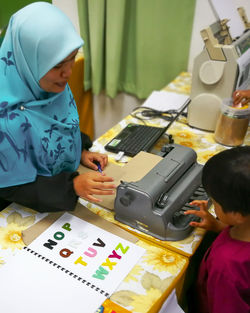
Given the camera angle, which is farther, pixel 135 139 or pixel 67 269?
pixel 135 139

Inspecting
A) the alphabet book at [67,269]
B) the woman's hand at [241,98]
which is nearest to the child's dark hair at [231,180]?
the alphabet book at [67,269]

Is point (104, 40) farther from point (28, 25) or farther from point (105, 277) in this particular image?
point (105, 277)

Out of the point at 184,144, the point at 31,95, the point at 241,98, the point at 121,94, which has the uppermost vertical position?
the point at 31,95

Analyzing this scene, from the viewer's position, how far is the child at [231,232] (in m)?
0.71

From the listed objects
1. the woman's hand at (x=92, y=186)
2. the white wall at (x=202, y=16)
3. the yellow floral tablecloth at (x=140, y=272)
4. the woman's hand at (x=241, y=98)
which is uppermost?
the white wall at (x=202, y=16)

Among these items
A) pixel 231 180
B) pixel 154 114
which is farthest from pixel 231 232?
pixel 154 114

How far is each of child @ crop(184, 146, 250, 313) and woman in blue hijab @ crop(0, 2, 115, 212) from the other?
284 mm

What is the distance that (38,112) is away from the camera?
858 mm

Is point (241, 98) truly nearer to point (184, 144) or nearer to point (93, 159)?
point (184, 144)

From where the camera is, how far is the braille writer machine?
840 millimetres

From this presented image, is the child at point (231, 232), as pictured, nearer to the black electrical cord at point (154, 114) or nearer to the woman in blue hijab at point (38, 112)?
the woman in blue hijab at point (38, 112)

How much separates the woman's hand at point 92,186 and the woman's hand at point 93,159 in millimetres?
199

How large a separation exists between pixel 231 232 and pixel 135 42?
139 cm

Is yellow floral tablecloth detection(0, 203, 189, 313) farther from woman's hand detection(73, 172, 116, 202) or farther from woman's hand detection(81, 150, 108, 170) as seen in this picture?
woman's hand detection(81, 150, 108, 170)
